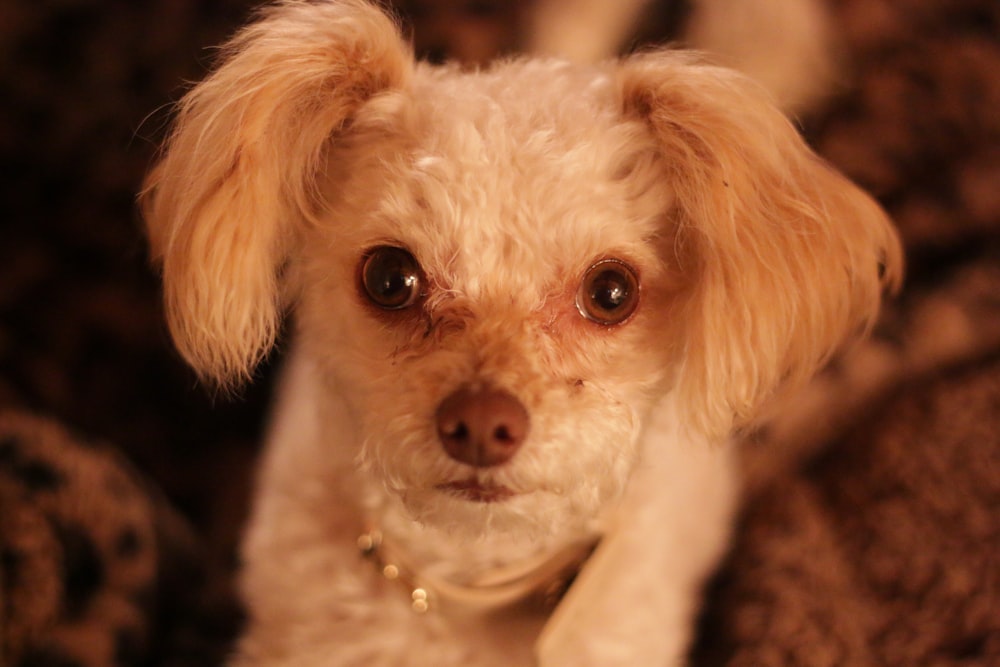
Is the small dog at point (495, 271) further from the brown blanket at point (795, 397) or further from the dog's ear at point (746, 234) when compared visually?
the brown blanket at point (795, 397)

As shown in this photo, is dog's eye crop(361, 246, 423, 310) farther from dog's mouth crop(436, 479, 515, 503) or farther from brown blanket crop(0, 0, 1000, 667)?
brown blanket crop(0, 0, 1000, 667)

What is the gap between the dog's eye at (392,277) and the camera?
31.5 inches

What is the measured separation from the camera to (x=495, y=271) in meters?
0.76

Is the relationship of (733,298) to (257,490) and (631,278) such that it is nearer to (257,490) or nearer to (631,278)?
(631,278)

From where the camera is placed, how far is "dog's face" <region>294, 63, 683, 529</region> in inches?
27.8

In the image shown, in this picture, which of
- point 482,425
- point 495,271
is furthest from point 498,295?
point 482,425

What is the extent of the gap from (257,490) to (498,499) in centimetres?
66

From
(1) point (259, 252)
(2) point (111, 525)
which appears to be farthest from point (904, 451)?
(2) point (111, 525)

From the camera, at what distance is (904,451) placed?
125 centimetres

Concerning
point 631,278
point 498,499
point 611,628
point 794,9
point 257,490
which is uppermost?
point 794,9

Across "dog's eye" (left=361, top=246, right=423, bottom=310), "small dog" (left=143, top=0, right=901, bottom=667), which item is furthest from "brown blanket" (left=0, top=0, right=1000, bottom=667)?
"dog's eye" (left=361, top=246, right=423, bottom=310)

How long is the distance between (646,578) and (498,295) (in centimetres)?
45

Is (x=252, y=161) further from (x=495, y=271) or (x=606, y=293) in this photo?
(x=606, y=293)

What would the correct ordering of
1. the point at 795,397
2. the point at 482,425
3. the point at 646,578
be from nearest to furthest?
1. the point at 482,425
2. the point at 646,578
3. the point at 795,397
